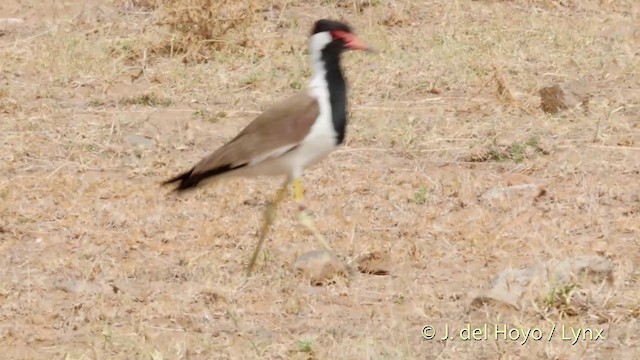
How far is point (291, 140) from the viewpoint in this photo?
5.75 metres

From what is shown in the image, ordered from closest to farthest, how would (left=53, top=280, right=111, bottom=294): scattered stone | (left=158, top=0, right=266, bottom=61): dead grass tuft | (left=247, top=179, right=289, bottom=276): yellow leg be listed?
(left=53, top=280, right=111, bottom=294): scattered stone < (left=247, top=179, right=289, bottom=276): yellow leg < (left=158, top=0, right=266, bottom=61): dead grass tuft

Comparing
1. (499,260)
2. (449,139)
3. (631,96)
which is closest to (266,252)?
(499,260)

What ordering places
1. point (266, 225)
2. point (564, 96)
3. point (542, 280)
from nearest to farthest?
point (542, 280) < point (266, 225) < point (564, 96)

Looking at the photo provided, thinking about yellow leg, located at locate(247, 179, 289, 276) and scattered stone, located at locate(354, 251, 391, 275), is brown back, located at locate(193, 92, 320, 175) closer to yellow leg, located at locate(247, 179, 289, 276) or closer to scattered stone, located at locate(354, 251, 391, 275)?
yellow leg, located at locate(247, 179, 289, 276)

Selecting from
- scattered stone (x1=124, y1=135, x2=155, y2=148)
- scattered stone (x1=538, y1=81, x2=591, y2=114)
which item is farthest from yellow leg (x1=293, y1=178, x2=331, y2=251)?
scattered stone (x1=538, y1=81, x2=591, y2=114)

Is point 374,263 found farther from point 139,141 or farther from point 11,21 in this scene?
point 11,21

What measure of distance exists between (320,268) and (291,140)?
1.86 feet

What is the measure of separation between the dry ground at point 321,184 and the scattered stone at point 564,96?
0.21 feet

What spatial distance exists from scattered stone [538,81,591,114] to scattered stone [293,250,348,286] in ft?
9.54

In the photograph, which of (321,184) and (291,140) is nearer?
(291,140)

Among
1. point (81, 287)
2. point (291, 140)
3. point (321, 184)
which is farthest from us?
point (321, 184)

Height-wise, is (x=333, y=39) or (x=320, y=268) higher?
(x=333, y=39)

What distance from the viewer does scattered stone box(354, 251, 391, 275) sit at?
5.79 m

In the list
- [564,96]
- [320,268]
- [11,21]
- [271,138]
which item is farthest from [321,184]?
[11,21]
